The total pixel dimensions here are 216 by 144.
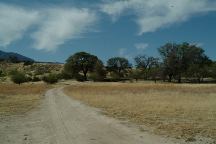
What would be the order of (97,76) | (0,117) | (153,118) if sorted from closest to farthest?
(153,118), (0,117), (97,76)

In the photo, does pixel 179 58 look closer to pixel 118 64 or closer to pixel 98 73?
pixel 98 73

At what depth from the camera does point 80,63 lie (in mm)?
152375

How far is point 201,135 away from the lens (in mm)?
16531

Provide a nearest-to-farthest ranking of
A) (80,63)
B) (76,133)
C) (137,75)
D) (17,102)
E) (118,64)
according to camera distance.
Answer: (76,133), (17,102), (80,63), (137,75), (118,64)

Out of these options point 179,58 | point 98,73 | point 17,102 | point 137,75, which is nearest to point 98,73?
point 98,73

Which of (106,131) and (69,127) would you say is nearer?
(106,131)

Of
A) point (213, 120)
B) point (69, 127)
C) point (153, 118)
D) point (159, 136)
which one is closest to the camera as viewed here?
point (159, 136)

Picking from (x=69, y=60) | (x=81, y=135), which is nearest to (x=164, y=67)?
(x=69, y=60)

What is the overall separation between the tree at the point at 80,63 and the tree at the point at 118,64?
18014 mm

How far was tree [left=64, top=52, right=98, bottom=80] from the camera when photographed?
15050 centimetres

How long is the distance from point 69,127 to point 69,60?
134887 millimetres

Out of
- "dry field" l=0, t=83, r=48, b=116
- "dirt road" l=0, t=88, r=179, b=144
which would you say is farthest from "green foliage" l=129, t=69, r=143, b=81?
"dirt road" l=0, t=88, r=179, b=144

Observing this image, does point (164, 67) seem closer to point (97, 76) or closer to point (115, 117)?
point (97, 76)

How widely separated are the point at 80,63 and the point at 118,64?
1095 inches
